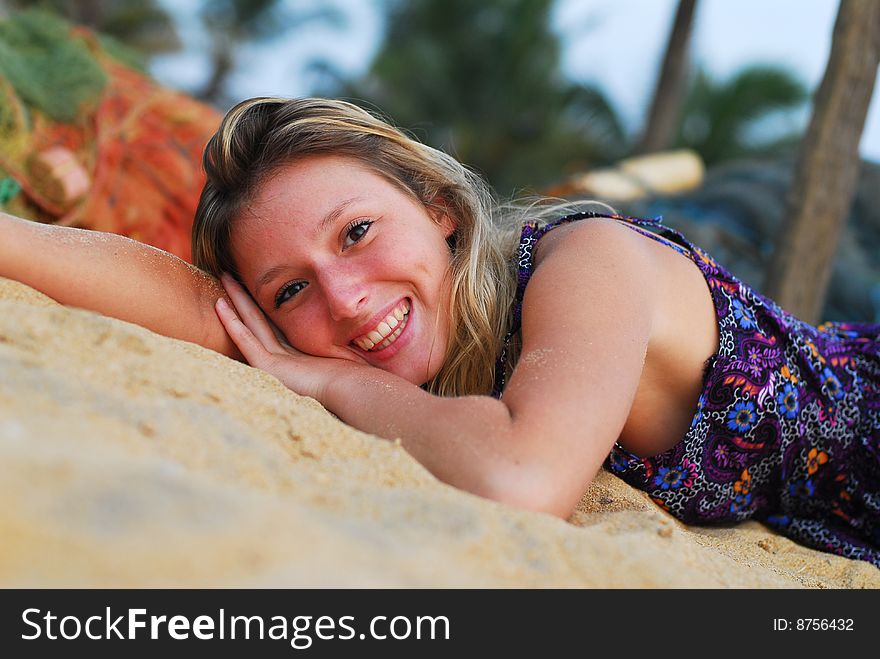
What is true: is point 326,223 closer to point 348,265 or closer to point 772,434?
point 348,265

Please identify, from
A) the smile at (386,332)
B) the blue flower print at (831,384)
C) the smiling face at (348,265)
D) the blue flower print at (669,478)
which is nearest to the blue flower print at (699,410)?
the blue flower print at (669,478)

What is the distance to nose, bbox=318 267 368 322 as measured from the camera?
182 centimetres

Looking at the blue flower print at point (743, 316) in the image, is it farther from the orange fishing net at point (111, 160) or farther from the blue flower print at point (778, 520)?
the orange fishing net at point (111, 160)

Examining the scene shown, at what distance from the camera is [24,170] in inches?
150

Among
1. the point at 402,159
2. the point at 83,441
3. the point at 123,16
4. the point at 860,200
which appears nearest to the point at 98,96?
the point at 402,159

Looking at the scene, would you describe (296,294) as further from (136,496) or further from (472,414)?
(136,496)

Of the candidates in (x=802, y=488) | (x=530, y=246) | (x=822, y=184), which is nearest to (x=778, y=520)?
(x=802, y=488)

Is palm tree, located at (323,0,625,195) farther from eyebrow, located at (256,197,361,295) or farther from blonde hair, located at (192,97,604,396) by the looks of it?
eyebrow, located at (256,197,361,295)

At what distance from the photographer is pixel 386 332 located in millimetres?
1892

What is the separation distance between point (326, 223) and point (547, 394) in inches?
26.9

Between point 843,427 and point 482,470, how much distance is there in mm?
1360

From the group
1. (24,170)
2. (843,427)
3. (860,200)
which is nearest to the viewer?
(843,427)

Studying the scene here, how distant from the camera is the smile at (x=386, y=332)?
1881mm

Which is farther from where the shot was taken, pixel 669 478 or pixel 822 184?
pixel 822 184
